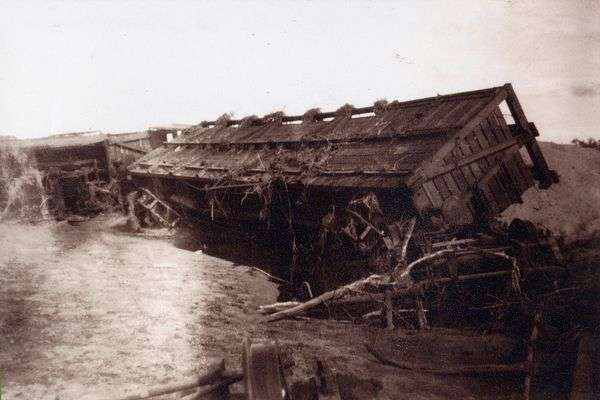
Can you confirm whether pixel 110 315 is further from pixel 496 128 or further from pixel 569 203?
pixel 569 203

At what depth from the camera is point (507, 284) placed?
24.2 feet

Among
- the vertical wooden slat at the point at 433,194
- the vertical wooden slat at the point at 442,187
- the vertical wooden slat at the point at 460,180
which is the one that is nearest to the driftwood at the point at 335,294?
the vertical wooden slat at the point at 433,194

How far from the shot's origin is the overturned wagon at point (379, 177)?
308 inches

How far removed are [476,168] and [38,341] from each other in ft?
29.2

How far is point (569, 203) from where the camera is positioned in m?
17.6

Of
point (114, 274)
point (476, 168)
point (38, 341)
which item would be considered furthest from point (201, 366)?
point (476, 168)

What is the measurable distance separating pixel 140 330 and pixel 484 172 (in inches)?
307

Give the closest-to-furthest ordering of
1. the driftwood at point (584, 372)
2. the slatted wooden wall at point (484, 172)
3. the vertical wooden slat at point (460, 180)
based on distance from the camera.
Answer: the driftwood at point (584, 372) < the slatted wooden wall at point (484, 172) < the vertical wooden slat at point (460, 180)

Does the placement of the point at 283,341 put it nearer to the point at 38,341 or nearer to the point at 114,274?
the point at 38,341

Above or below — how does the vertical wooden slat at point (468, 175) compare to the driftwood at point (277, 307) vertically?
above

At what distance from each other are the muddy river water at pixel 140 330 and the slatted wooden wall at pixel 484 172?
3.26m

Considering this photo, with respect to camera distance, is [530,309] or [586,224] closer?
[530,309]

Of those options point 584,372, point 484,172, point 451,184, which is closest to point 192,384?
point 584,372

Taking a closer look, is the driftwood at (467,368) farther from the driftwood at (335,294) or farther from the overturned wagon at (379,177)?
the overturned wagon at (379,177)
